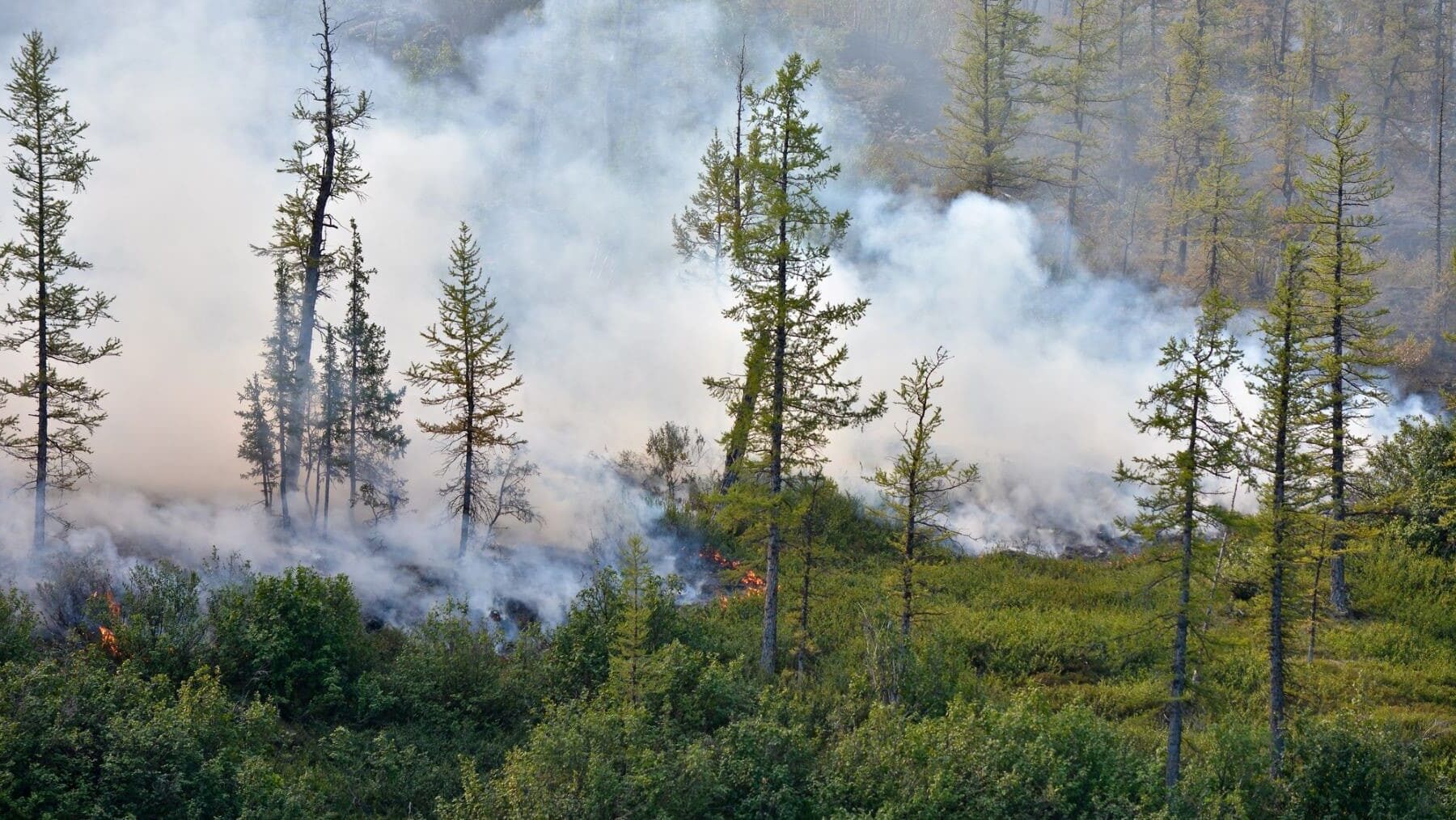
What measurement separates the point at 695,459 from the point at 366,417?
1051 cm

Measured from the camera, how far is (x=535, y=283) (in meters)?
50.0

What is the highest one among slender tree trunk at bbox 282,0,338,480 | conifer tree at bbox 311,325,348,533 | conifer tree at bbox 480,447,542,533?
slender tree trunk at bbox 282,0,338,480

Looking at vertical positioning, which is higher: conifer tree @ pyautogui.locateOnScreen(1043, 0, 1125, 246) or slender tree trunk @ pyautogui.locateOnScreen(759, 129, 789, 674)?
conifer tree @ pyautogui.locateOnScreen(1043, 0, 1125, 246)

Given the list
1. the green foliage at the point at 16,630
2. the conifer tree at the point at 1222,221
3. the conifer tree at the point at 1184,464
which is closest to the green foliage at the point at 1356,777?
the conifer tree at the point at 1184,464

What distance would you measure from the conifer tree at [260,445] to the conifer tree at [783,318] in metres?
15.1

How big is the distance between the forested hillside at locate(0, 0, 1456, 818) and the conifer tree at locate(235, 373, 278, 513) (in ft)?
0.57

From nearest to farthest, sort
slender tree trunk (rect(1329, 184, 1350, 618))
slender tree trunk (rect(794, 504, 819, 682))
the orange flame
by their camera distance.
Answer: the orange flame < slender tree trunk (rect(794, 504, 819, 682)) < slender tree trunk (rect(1329, 184, 1350, 618))

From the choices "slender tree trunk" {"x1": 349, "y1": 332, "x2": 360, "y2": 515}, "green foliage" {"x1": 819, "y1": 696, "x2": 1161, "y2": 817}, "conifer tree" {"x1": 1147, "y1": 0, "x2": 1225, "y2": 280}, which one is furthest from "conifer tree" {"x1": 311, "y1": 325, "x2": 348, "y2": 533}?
"conifer tree" {"x1": 1147, "y1": 0, "x2": 1225, "y2": 280}

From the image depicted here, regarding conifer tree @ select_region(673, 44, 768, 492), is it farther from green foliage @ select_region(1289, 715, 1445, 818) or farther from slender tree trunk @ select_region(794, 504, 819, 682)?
green foliage @ select_region(1289, 715, 1445, 818)

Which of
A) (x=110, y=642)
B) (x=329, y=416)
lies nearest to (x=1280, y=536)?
(x=110, y=642)

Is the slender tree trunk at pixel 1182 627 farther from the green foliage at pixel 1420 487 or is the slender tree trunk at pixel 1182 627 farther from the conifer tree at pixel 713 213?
the conifer tree at pixel 713 213

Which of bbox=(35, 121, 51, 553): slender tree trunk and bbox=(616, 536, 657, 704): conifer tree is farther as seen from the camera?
bbox=(35, 121, 51, 553): slender tree trunk

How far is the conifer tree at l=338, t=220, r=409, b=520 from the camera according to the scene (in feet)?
106

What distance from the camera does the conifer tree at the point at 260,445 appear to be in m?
32.3
